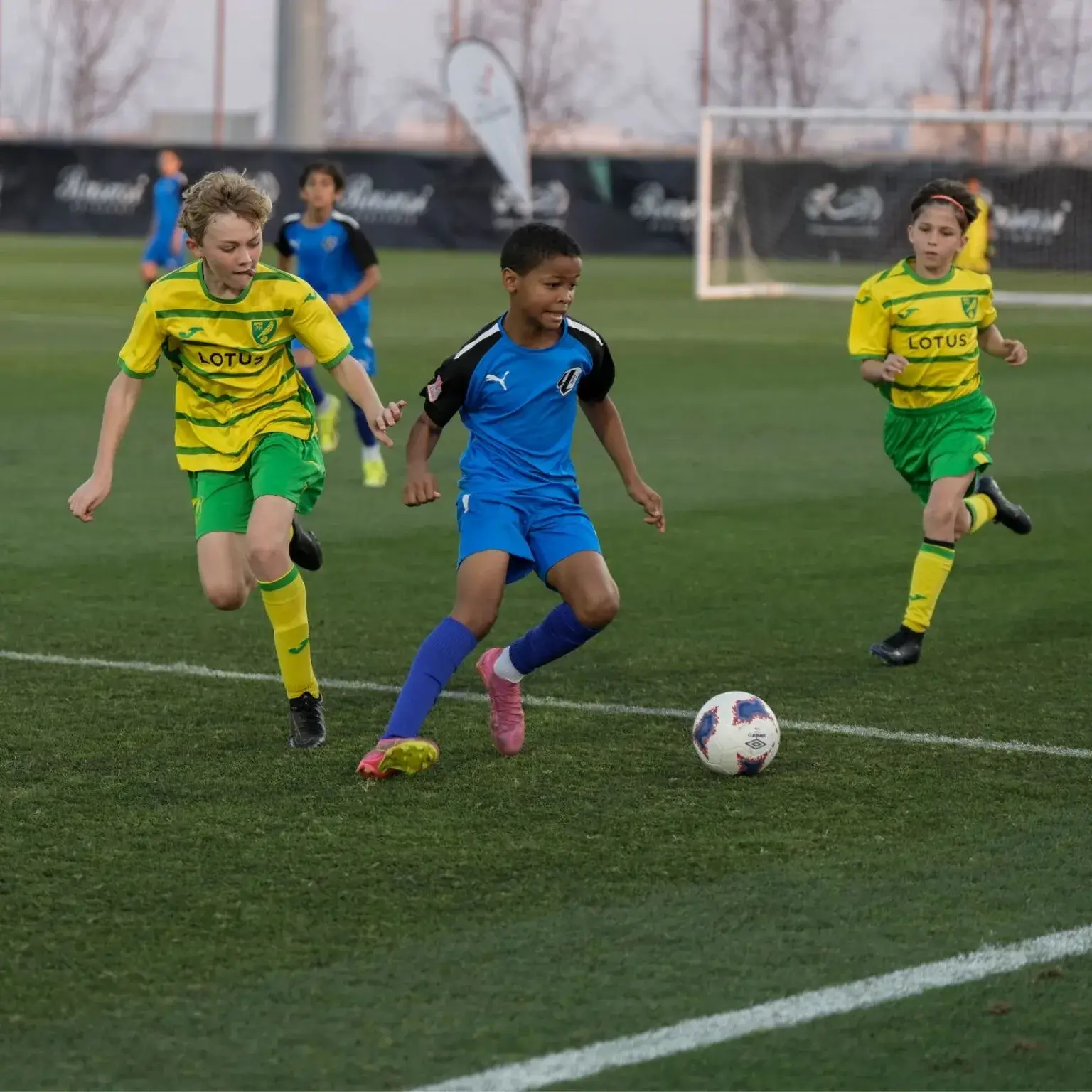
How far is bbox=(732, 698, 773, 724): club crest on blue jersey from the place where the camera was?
18.7 feet

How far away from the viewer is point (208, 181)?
599 cm

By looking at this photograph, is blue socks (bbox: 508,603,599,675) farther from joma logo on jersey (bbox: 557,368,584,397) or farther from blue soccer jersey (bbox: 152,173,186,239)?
blue soccer jersey (bbox: 152,173,186,239)

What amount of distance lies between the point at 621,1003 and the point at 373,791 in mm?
1715

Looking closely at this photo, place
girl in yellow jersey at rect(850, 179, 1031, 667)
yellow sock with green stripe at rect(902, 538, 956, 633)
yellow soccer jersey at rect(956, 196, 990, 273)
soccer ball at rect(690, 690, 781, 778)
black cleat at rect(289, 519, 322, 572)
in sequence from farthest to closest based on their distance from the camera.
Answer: yellow soccer jersey at rect(956, 196, 990, 273) < girl in yellow jersey at rect(850, 179, 1031, 667) < yellow sock with green stripe at rect(902, 538, 956, 633) < black cleat at rect(289, 519, 322, 572) < soccer ball at rect(690, 690, 781, 778)

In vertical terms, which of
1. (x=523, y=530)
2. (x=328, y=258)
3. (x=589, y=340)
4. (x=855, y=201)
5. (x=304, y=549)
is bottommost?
(x=304, y=549)

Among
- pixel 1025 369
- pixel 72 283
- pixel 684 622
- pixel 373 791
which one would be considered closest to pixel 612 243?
pixel 72 283

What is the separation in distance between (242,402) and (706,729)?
1.68 m

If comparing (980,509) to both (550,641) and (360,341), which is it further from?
(360,341)

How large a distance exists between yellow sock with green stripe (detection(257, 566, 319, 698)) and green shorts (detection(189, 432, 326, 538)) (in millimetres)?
233

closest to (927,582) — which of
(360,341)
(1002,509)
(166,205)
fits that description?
(1002,509)

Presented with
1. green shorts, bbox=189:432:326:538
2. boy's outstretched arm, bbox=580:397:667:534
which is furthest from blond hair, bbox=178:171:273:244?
boy's outstretched arm, bbox=580:397:667:534

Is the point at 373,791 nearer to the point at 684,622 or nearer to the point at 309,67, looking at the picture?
the point at 684,622

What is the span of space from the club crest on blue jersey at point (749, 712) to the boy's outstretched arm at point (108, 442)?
5.98 ft

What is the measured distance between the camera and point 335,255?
13047mm
